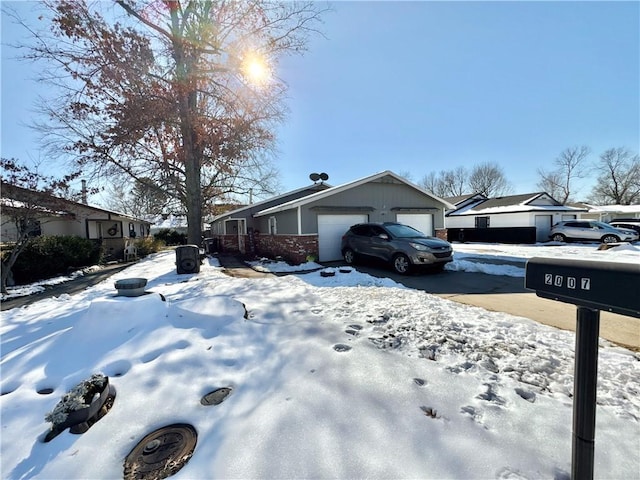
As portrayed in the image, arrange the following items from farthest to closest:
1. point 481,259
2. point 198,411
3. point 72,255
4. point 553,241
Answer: point 553,241
point 72,255
point 481,259
point 198,411

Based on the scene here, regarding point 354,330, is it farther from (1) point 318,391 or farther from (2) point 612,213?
(2) point 612,213

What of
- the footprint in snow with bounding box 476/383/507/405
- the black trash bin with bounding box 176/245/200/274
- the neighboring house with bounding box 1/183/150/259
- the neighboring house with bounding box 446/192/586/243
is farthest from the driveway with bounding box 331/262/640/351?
the neighboring house with bounding box 446/192/586/243

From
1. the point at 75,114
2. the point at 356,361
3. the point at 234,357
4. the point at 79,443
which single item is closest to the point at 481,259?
the point at 356,361

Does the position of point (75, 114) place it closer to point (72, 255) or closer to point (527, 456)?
point (72, 255)

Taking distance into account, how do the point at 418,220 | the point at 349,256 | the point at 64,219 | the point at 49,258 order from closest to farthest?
the point at 349,256, the point at 49,258, the point at 64,219, the point at 418,220

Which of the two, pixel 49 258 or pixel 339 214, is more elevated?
pixel 339 214

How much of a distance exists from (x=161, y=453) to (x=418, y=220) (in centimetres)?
1376

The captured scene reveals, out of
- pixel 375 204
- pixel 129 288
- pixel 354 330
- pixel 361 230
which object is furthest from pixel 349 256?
pixel 129 288

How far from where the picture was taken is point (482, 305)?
5.23 metres

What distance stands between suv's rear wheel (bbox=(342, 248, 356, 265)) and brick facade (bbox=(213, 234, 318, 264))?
1369 mm

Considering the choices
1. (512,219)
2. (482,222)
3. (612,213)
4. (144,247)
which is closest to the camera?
(144,247)

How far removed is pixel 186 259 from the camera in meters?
9.78

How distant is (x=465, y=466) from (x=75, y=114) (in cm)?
1705

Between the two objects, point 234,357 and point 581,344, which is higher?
point 581,344
